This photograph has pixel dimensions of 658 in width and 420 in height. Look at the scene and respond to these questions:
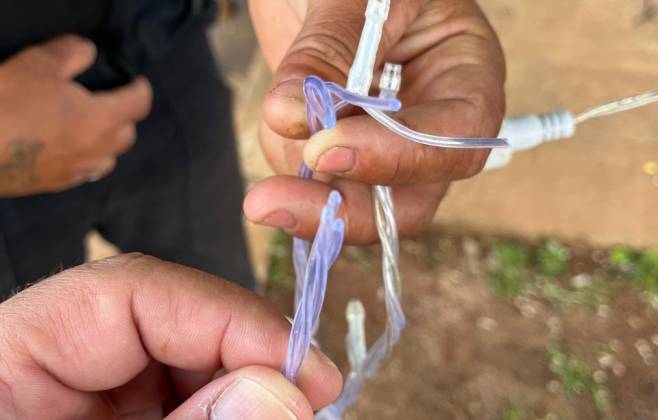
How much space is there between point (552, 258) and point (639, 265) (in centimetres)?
20

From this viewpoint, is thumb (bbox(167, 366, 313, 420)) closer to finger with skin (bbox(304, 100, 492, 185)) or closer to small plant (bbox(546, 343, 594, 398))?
finger with skin (bbox(304, 100, 492, 185))

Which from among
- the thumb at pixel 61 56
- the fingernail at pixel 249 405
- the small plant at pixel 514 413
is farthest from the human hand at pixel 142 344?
the small plant at pixel 514 413

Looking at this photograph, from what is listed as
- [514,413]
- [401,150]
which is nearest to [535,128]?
[401,150]

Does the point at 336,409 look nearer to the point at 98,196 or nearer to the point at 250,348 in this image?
the point at 250,348

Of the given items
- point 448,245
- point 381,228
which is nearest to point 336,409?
point 381,228

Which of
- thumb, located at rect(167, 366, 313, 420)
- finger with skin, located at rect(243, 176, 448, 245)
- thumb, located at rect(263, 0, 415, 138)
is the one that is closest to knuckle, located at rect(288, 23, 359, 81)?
thumb, located at rect(263, 0, 415, 138)

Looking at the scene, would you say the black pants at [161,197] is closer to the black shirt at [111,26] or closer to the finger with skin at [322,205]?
the black shirt at [111,26]

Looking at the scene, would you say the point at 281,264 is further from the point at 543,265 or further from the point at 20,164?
the point at 20,164

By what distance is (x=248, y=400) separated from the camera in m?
0.52

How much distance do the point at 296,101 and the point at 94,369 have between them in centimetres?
28

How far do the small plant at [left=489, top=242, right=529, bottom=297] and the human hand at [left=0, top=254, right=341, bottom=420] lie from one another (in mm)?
1168

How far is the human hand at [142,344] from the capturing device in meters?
0.53

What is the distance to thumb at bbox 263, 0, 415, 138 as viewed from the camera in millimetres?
613

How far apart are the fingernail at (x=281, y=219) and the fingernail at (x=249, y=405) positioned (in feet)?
0.80
